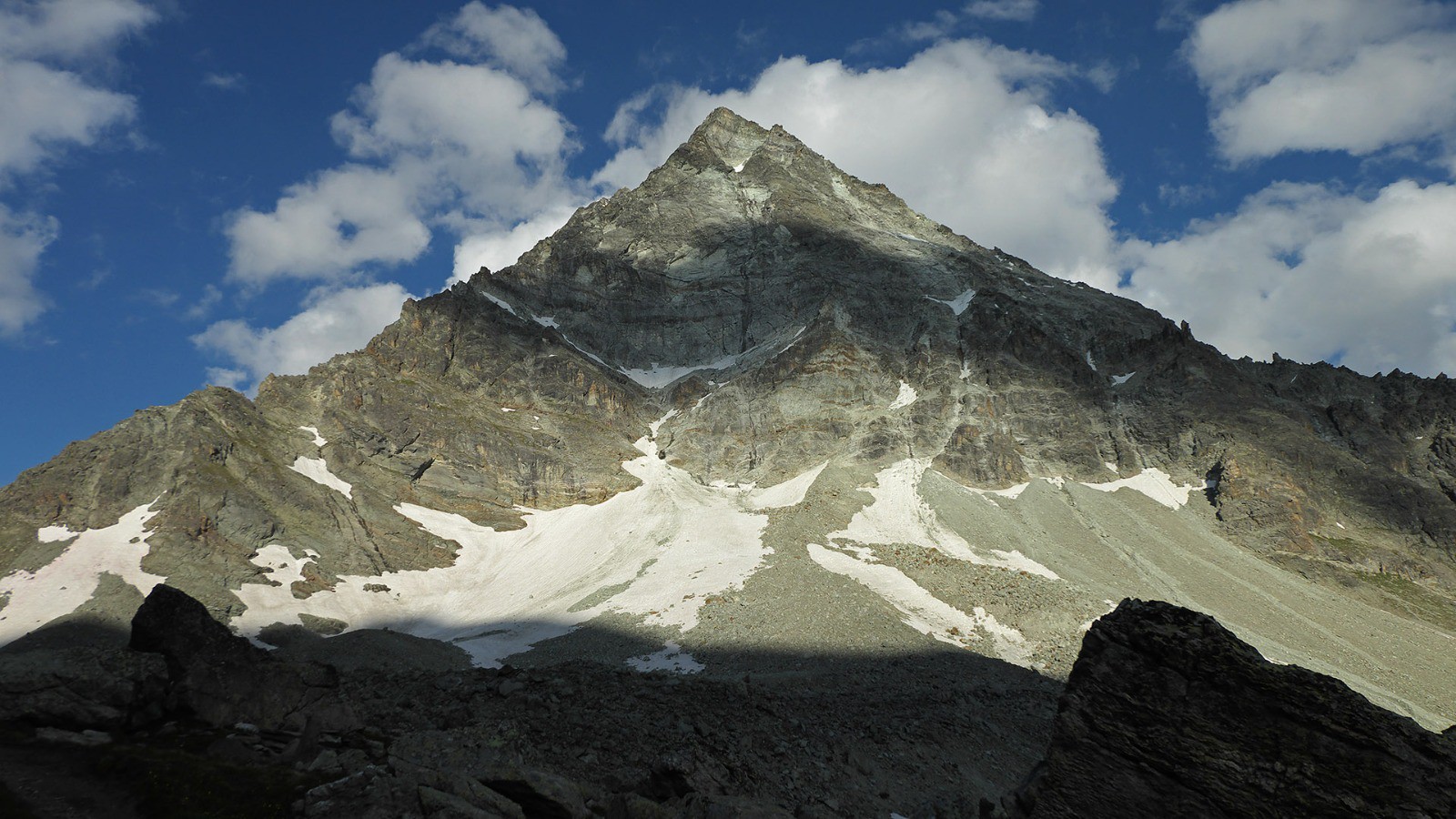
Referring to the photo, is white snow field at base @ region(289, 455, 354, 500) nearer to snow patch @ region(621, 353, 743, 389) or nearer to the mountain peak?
snow patch @ region(621, 353, 743, 389)

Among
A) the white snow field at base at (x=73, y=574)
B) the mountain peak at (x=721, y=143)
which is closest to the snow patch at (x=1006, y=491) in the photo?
the white snow field at base at (x=73, y=574)

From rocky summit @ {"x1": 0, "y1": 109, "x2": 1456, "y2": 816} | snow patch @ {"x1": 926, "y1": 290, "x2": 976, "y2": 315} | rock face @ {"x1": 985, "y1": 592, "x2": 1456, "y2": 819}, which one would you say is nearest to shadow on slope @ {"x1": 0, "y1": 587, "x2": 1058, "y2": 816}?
rocky summit @ {"x1": 0, "y1": 109, "x2": 1456, "y2": 816}

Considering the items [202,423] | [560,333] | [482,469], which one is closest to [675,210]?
[560,333]

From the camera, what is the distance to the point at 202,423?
260ft

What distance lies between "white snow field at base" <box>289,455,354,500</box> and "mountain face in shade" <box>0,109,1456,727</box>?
1.22 ft

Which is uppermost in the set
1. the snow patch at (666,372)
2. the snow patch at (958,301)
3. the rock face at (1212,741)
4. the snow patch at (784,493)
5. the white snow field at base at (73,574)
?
the snow patch at (958,301)

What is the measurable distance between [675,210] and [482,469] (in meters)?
87.3

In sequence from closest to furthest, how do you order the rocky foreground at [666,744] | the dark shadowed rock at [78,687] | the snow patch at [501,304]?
the rocky foreground at [666,744] < the dark shadowed rock at [78,687] < the snow patch at [501,304]

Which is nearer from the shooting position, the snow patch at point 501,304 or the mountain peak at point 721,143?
the snow patch at point 501,304

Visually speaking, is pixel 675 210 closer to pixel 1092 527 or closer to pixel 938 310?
pixel 938 310

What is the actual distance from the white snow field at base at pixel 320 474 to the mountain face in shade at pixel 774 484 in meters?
0.37

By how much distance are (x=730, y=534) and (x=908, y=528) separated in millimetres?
18311

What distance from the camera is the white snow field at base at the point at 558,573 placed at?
195ft

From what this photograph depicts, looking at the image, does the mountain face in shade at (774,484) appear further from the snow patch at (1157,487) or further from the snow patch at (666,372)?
the snow patch at (666,372)
